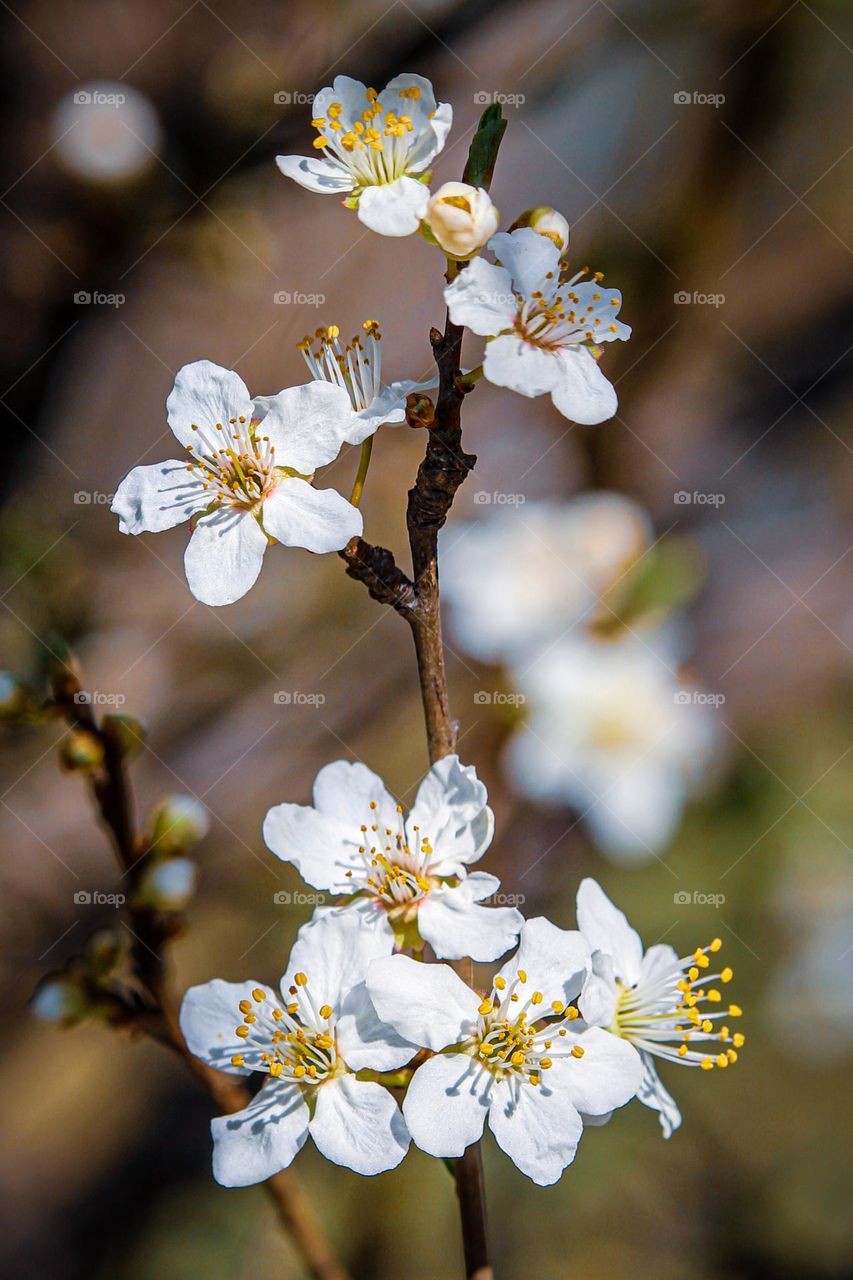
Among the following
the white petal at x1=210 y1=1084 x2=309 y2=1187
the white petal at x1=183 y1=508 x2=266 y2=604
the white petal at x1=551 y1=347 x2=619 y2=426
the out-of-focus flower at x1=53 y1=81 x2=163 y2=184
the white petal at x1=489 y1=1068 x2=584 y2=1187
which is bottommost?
the white petal at x1=489 y1=1068 x2=584 y2=1187

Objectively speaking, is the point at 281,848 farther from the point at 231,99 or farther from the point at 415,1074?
the point at 231,99

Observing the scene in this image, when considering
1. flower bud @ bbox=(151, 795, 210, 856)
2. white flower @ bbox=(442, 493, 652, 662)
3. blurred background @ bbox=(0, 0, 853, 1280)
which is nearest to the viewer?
flower bud @ bbox=(151, 795, 210, 856)

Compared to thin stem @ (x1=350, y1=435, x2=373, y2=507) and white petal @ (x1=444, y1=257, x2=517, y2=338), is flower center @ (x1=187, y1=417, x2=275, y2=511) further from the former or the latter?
white petal @ (x1=444, y1=257, x2=517, y2=338)

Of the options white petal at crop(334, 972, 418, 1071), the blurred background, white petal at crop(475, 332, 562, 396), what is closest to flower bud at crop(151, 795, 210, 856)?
white petal at crop(334, 972, 418, 1071)

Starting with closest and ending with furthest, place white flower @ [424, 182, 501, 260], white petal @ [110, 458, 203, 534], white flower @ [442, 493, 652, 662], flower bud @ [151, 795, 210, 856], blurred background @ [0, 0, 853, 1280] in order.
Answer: white flower @ [424, 182, 501, 260], white petal @ [110, 458, 203, 534], flower bud @ [151, 795, 210, 856], blurred background @ [0, 0, 853, 1280], white flower @ [442, 493, 652, 662]

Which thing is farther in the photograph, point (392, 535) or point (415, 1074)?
point (392, 535)

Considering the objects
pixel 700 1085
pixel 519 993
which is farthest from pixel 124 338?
pixel 700 1085

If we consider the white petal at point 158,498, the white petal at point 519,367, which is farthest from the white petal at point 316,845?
the white petal at point 519,367
